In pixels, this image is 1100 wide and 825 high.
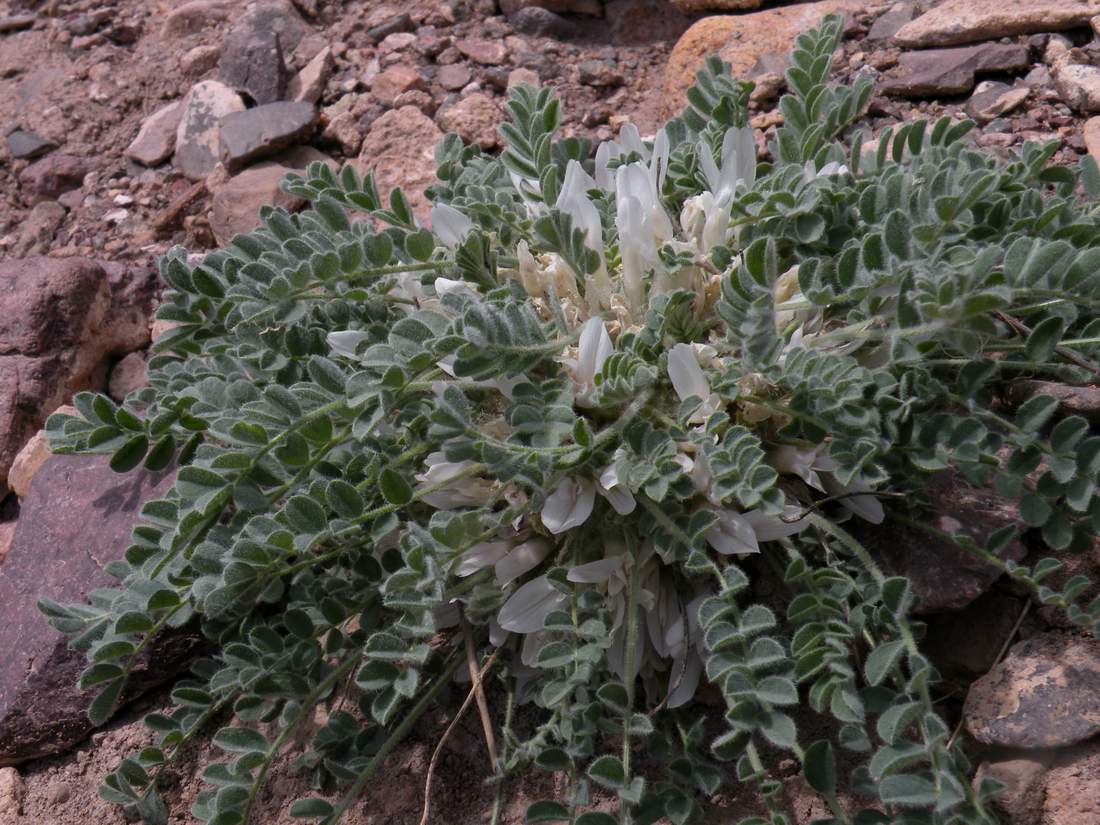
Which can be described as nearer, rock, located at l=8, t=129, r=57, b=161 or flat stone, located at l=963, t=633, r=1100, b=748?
flat stone, located at l=963, t=633, r=1100, b=748

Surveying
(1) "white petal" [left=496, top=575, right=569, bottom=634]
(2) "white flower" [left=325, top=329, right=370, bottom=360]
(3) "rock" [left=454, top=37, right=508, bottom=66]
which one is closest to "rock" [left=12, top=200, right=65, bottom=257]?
(3) "rock" [left=454, top=37, right=508, bottom=66]

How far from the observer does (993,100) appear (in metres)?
3.10

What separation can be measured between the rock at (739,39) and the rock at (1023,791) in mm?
2418

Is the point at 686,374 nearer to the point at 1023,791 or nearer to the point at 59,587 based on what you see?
the point at 1023,791

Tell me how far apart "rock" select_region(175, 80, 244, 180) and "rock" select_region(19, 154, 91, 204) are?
1.45 feet

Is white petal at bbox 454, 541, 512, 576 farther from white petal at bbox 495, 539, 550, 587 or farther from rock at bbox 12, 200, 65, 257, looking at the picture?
rock at bbox 12, 200, 65, 257

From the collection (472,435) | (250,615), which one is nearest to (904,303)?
(472,435)

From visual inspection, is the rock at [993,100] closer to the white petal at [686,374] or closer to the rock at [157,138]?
the white petal at [686,374]

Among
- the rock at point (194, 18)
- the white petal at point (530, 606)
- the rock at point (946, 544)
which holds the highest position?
the rock at point (194, 18)

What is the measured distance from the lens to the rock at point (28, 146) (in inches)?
171

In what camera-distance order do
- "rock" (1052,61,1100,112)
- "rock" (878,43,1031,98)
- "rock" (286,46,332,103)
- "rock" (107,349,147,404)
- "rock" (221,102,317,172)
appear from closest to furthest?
1. "rock" (1052,61,1100,112)
2. "rock" (878,43,1031,98)
3. "rock" (107,349,147,404)
4. "rock" (221,102,317,172)
5. "rock" (286,46,332,103)

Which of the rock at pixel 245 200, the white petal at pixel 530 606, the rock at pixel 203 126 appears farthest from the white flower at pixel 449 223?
the rock at pixel 203 126

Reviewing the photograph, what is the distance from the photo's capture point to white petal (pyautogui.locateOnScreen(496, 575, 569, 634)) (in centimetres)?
204

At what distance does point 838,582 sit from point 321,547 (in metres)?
1.11
